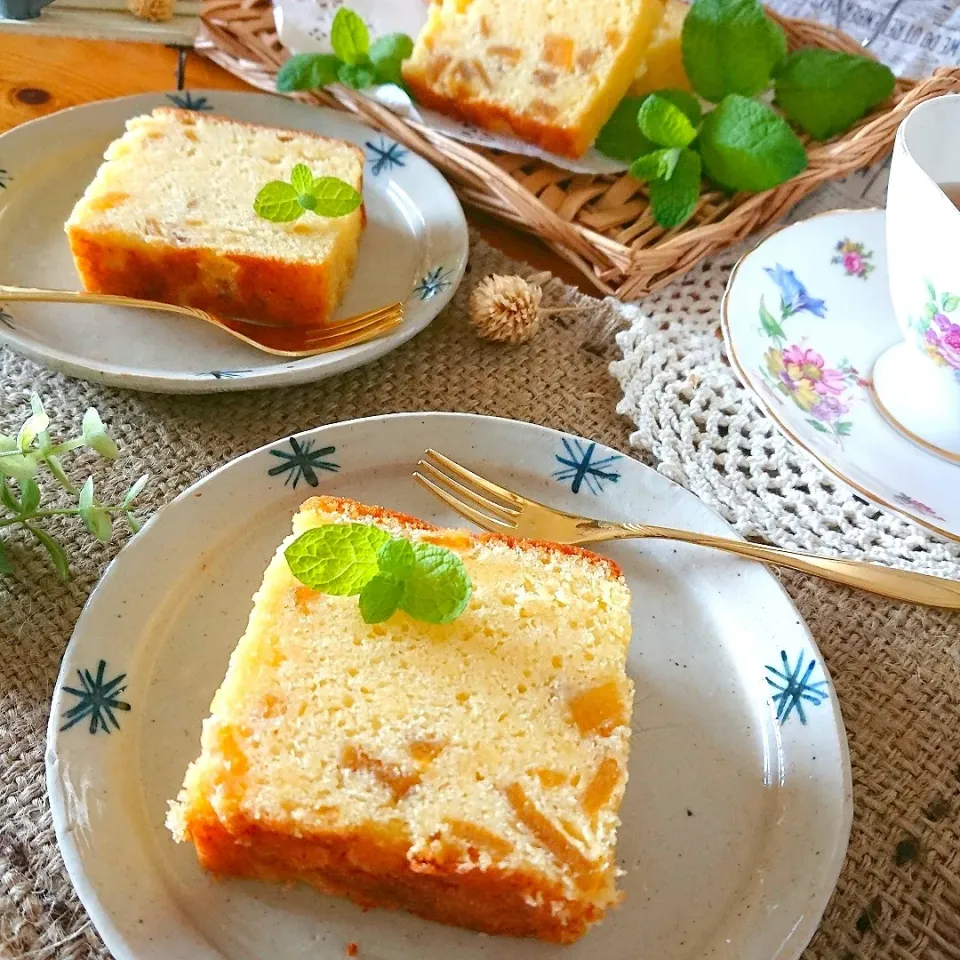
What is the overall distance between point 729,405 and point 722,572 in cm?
37

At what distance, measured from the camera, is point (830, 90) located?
186cm

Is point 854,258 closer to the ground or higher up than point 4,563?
higher up

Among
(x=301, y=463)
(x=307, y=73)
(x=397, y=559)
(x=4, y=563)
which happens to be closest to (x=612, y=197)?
(x=307, y=73)

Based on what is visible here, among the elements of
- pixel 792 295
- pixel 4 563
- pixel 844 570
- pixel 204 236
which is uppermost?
pixel 792 295

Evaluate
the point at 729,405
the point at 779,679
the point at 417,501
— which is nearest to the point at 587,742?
the point at 779,679

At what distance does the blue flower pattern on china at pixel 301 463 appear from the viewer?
1283 mm

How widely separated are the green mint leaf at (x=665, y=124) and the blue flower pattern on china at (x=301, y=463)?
2.87 feet

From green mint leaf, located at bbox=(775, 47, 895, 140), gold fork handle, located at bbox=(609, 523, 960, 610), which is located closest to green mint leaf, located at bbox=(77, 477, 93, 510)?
gold fork handle, located at bbox=(609, 523, 960, 610)

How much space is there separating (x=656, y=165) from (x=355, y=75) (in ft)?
2.00

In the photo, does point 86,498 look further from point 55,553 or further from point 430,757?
point 430,757

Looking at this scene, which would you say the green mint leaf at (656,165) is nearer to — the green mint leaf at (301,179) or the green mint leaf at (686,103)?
the green mint leaf at (686,103)

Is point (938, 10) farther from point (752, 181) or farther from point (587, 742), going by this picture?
point (587, 742)

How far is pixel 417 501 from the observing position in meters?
1.32

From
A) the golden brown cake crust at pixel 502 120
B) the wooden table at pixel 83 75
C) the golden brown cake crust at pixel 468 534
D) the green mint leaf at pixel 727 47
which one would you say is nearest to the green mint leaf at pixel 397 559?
the golden brown cake crust at pixel 468 534
